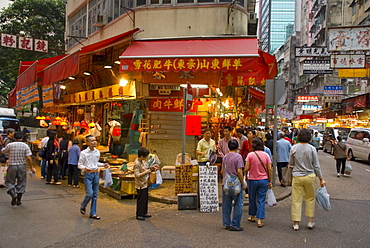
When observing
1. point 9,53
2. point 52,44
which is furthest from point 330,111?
point 9,53

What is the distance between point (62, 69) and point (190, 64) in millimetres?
4417

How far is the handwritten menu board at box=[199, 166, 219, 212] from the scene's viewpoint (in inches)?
306

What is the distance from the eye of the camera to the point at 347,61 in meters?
14.7

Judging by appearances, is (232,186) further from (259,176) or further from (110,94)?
(110,94)

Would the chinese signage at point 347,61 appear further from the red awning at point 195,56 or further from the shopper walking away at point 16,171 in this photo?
the shopper walking away at point 16,171

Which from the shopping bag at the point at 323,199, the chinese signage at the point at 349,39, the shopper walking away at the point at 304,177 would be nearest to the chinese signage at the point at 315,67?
the chinese signage at the point at 349,39

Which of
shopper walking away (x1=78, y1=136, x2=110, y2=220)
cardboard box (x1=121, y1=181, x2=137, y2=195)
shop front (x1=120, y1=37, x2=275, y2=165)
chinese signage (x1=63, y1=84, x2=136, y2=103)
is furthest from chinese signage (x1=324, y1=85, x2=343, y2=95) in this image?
shopper walking away (x1=78, y1=136, x2=110, y2=220)

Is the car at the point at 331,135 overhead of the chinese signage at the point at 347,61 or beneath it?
beneath

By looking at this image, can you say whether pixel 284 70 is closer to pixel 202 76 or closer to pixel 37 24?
→ pixel 37 24

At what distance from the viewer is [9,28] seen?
30.6m

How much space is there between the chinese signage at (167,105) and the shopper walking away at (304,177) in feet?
19.6

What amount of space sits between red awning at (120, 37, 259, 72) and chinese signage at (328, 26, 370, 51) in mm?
5547

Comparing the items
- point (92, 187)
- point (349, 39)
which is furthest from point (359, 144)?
point (92, 187)

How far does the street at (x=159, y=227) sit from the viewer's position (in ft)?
18.4
